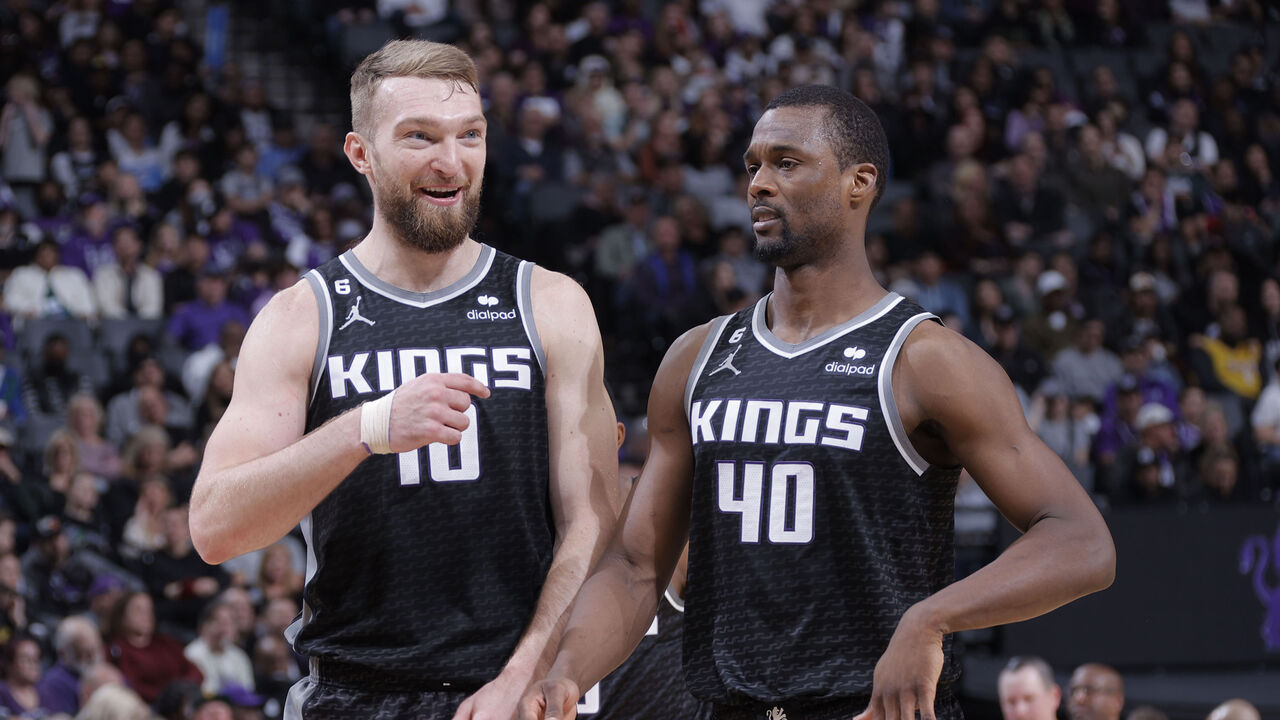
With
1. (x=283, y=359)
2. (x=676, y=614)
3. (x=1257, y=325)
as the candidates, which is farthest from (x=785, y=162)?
(x=1257, y=325)

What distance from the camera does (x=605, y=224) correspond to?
1432cm

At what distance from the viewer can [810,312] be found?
398 cm

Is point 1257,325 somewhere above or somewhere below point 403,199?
below

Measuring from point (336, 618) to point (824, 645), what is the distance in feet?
4.03

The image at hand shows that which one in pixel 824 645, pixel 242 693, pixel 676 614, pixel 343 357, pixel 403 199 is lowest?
pixel 242 693

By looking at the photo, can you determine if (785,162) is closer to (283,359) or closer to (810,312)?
(810,312)

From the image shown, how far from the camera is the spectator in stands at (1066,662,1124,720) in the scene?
8.84m

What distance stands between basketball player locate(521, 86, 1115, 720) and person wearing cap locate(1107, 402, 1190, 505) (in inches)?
385

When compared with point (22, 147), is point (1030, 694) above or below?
below

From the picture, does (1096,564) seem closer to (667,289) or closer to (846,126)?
(846,126)

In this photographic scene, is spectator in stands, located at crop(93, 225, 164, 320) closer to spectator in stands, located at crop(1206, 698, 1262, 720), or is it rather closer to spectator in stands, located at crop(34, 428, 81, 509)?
spectator in stands, located at crop(34, 428, 81, 509)

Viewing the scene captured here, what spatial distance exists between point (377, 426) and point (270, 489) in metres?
0.34

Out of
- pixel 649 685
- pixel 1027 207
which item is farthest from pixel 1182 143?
pixel 649 685

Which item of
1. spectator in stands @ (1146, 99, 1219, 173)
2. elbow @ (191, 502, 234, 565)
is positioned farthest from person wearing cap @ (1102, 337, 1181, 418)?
elbow @ (191, 502, 234, 565)
